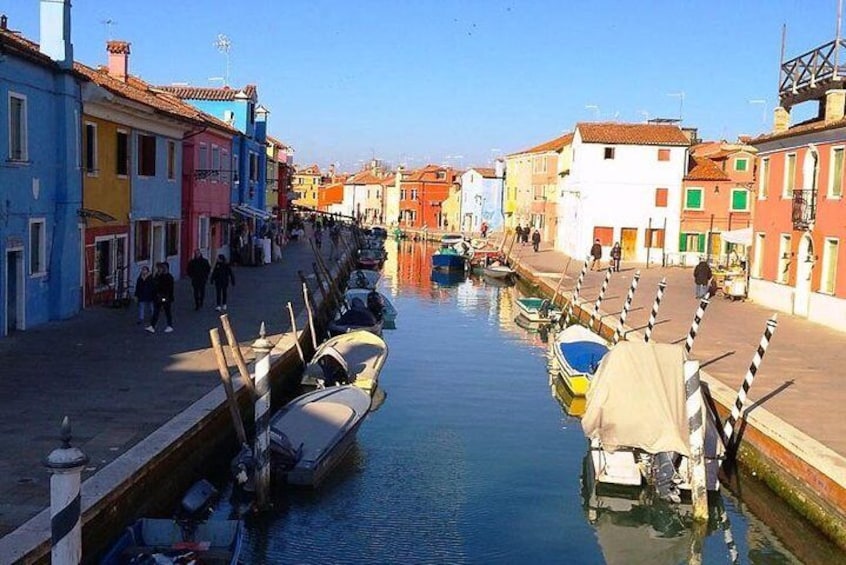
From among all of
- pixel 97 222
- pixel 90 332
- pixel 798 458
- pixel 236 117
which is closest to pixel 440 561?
pixel 798 458

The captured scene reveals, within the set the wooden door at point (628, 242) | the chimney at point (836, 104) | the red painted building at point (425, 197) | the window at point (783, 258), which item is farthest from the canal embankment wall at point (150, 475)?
the red painted building at point (425, 197)

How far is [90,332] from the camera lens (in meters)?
18.4

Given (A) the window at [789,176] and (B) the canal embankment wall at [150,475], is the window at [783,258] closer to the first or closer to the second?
(A) the window at [789,176]

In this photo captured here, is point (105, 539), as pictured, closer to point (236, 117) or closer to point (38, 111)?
point (38, 111)

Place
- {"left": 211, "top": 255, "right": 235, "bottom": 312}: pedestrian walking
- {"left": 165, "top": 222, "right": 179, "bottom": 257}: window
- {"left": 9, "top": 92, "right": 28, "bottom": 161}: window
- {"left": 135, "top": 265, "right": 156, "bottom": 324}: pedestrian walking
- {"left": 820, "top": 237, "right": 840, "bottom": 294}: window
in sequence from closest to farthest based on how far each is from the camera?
{"left": 9, "top": 92, "right": 28, "bottom": 161}: window < {"left": 135, "top": 265, "right": 156, "bottom": 324}: pedestrian walking < {"left": 211, "top": 255, "right": 235, "bottom": 312}: pedestrian walking < {"left": 820, "top": 237, "right": 840, "bottom": 294}: window < {"left": 165, "top": 222, "right": 179, "bottom": 257}: window

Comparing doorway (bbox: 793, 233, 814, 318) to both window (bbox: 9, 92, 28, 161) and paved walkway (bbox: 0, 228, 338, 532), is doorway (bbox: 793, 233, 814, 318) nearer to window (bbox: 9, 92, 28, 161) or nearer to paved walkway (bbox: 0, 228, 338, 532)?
paved walkway (bbox: 0, 228, 338, 532)

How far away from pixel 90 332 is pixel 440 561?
10.7 metres

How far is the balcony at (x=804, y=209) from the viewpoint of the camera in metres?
25.5

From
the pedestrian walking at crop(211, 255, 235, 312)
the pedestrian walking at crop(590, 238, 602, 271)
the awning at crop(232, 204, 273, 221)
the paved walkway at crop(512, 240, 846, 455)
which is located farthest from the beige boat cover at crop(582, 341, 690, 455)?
the awning at crop(232, 204, 273, 221)

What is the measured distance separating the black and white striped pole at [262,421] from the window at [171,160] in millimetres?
18709

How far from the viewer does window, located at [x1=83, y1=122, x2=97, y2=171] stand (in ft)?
70.0

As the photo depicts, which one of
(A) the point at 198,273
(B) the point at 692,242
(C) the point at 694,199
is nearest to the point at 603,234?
(B) the point at 692,242

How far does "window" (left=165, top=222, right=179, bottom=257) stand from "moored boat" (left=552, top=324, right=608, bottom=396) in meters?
13.7

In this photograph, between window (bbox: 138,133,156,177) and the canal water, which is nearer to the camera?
the canal water
